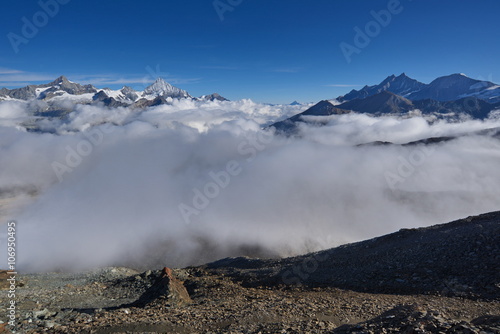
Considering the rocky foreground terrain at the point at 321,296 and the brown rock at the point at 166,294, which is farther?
the brown rock at the point at 166,294

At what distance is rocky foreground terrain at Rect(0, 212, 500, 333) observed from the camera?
18.0m

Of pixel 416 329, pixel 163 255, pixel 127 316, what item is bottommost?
pixel 163 255

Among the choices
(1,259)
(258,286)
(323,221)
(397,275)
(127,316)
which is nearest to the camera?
(127,316)

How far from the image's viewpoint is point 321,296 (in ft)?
87.7

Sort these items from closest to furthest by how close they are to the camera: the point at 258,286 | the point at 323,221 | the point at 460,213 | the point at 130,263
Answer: the point at 258,286 → the point at 130,263 → the point at 323,221 → the point at 460,213

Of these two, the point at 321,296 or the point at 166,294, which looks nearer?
the point at 166,294

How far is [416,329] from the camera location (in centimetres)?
1299

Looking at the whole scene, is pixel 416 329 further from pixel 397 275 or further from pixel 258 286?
pixel 258 286

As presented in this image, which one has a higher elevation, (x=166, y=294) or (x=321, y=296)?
(x=166, y=294)

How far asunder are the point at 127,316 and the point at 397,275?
26060mm

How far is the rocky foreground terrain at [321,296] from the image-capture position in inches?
708

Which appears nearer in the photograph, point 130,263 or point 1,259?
point 130,263

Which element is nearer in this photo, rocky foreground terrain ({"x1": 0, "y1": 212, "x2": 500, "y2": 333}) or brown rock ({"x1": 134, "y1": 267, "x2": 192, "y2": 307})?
rocky foreground terrain ({"x1": 0, "y1": 212, "x2": 500, "y2": 333})

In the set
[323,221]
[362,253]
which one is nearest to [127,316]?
[362,253]
